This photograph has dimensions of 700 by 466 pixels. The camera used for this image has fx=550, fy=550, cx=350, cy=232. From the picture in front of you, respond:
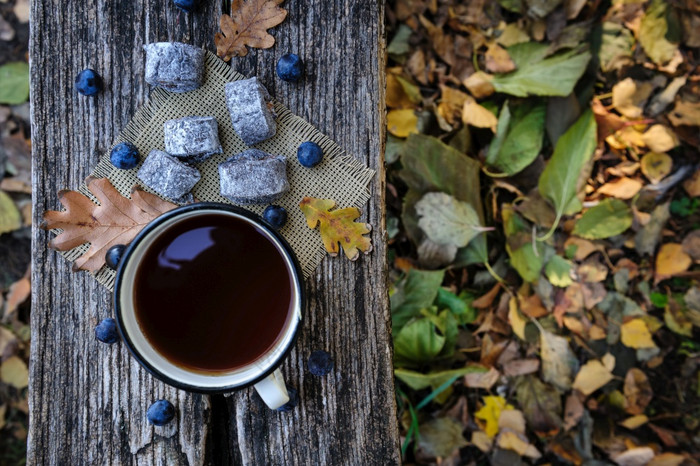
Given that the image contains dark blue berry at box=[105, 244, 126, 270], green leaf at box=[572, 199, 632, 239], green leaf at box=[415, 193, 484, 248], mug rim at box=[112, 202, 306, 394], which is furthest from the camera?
green leaf at box=[572, 199, 632, 239]

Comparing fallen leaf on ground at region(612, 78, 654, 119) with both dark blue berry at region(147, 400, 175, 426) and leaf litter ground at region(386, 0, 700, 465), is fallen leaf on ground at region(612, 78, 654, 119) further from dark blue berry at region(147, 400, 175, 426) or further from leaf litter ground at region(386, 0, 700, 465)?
dark blue berry at region(147, 400, 175, 426)

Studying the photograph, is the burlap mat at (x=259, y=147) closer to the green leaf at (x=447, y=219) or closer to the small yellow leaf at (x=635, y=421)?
the green leaf at (x=447, y=219)

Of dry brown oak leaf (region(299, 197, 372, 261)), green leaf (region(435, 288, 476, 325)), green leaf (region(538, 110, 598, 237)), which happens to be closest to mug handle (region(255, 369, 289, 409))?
dry brown oak leaf (region(299, 197, 372, 261))

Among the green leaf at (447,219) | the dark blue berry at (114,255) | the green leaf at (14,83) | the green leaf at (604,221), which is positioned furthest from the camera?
the green leaf at (14,83)

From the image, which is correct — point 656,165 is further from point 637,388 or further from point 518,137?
point 637,388

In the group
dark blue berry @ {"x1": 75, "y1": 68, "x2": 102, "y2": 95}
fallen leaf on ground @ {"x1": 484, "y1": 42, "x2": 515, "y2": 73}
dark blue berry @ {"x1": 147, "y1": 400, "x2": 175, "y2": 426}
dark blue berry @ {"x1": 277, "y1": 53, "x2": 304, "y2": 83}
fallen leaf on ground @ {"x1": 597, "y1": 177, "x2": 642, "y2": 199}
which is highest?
dark blue berry @ {"x1": 277, "y1": 53, "x2": 304, "y2": 83}

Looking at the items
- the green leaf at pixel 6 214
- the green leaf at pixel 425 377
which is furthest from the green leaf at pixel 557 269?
the green leaf at pixel 6 214
